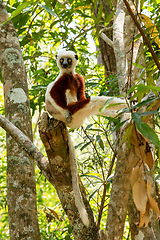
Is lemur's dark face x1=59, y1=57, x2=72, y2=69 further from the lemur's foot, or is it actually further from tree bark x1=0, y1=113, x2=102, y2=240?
tree bark x1=0, y1=113, x2=102, y2=240

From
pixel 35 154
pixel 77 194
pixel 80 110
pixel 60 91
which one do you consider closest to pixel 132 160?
pixel 77 194

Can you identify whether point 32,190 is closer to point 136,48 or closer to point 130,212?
point 130,212

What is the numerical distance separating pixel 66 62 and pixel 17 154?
1265mm

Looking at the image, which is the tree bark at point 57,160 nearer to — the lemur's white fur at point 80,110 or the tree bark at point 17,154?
the tree bark at point 17,154

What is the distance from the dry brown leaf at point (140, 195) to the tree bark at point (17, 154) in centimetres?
90

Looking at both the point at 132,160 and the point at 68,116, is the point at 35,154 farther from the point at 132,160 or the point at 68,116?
the point at 132,160

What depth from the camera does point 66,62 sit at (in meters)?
3.05

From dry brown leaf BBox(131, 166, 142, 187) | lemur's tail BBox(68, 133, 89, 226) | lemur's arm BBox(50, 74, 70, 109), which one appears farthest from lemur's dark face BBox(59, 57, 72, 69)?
dry brown leaf BBox(131, 166, 142, 187)

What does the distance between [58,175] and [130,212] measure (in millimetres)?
675

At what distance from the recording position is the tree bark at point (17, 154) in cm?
204

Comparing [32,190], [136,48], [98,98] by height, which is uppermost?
[136,48]

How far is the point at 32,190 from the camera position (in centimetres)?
219

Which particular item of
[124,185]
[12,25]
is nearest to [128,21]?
[12,25]

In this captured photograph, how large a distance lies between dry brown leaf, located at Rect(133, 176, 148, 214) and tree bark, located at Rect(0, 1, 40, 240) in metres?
0.90
